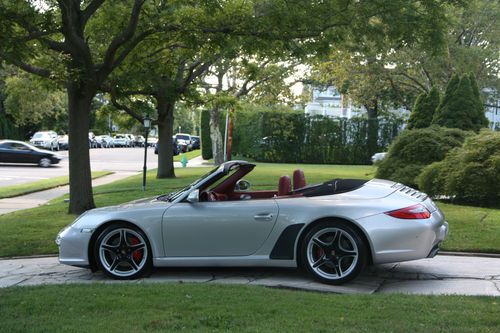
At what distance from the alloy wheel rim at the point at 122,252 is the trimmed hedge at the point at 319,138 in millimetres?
30654

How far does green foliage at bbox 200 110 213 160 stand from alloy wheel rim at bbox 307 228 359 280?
3576cm

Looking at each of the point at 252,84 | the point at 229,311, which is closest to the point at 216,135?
the point at 252,84

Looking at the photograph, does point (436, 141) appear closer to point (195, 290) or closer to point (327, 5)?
point (327, 5)

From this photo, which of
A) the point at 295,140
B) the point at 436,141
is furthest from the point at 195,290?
the point at 295,140

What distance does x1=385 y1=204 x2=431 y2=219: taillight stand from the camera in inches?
221

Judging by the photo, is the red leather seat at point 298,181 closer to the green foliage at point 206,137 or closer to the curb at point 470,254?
the curb at point 470,254

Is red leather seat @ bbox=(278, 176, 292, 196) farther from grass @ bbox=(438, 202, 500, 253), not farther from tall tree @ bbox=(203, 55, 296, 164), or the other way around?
tall tree @ bbox=(203, 55, 296, 164)

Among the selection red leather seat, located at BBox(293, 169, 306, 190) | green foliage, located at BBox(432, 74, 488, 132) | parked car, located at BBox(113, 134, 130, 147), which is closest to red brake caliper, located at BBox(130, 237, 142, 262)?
red leather seat, located at BBox(293, 169, 306, 190)

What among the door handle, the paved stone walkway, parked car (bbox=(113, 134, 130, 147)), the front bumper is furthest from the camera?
parked car (bbox=(113, 134, 130, 147))

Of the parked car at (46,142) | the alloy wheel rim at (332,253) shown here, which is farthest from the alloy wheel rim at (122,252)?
the parked car at (46,142)

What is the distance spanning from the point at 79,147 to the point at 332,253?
7290 mm

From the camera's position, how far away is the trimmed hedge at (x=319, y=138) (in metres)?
36.9

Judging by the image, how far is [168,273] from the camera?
6.35 m

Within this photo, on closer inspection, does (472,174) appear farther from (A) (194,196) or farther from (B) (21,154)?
(B) (21,154)
